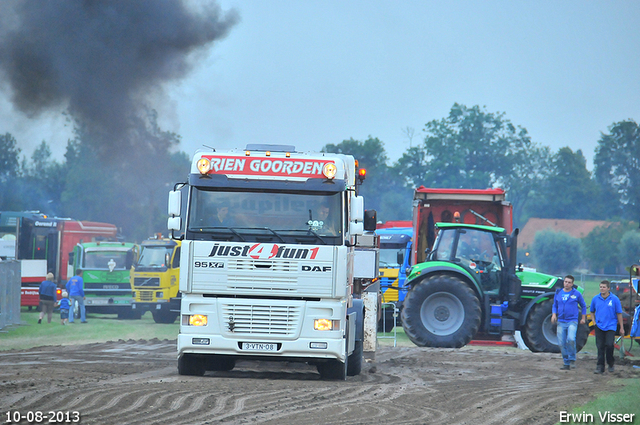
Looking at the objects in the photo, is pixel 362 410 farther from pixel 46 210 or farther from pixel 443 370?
pixel 46 210

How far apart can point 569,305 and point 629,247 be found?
58016 millimetres

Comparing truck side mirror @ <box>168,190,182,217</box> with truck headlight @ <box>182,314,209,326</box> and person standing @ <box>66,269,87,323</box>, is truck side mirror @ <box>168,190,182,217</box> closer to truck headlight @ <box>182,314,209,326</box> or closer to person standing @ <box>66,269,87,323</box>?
truck headlight @ <box>182,314,209,326</box>

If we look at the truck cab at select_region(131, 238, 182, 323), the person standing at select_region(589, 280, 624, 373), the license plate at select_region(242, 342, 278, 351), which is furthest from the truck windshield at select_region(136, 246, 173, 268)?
the license plate at select_region(242, 342, 278, 351)

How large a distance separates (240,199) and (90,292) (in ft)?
67.8

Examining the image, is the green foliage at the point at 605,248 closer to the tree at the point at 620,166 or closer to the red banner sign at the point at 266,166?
the tree at the point at 620,166

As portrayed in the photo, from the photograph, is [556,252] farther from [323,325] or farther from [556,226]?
[323,325]

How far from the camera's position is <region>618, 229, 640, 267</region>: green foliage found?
6906 cm

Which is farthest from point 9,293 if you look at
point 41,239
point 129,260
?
point 41,239

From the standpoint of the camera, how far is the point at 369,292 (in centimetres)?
1512

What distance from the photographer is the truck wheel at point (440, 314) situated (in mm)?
18578

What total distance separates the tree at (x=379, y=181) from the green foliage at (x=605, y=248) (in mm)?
17975

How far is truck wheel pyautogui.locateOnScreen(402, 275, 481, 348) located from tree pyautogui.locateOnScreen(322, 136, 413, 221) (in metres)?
65.5

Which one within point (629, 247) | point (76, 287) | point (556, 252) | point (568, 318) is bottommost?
point (568, 318)

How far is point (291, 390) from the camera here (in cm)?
1119
